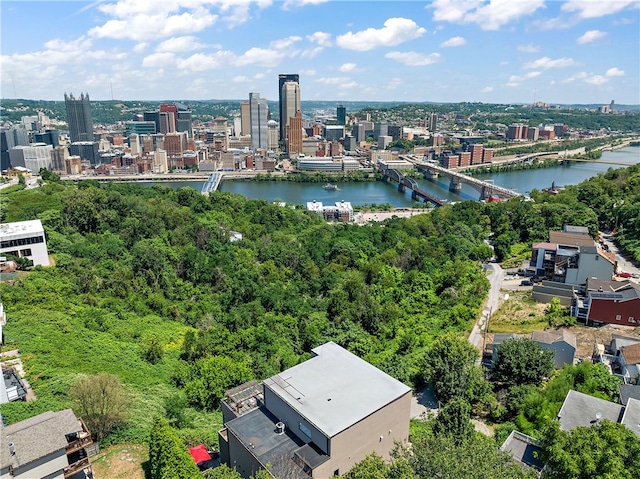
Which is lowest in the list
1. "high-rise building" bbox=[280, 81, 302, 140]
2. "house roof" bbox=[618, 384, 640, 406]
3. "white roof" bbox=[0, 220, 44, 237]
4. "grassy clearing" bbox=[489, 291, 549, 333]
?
"grassy clearing" bbox=[489, 291, 549, 333]

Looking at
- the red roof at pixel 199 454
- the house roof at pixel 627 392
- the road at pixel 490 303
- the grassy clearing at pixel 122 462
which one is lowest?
the road at pixel 490 303

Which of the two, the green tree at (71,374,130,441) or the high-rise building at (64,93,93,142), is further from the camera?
the high-rise building at (64,93,93,142)

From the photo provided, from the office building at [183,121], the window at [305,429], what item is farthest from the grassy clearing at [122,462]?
the office building at [183,121]

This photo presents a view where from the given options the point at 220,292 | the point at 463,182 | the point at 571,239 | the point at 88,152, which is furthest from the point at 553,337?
the point at 88,152

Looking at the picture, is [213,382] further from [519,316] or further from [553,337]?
[519,316]

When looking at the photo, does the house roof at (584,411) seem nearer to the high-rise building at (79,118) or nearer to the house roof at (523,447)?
the house roof at (523,447)

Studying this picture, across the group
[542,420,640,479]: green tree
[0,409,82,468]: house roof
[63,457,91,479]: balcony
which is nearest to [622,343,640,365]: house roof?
[542,420,640,479]: green tree

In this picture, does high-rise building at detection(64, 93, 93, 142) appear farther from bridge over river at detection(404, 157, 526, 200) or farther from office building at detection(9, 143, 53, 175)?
bridge over river at detection(404, 157, 526, 200)
